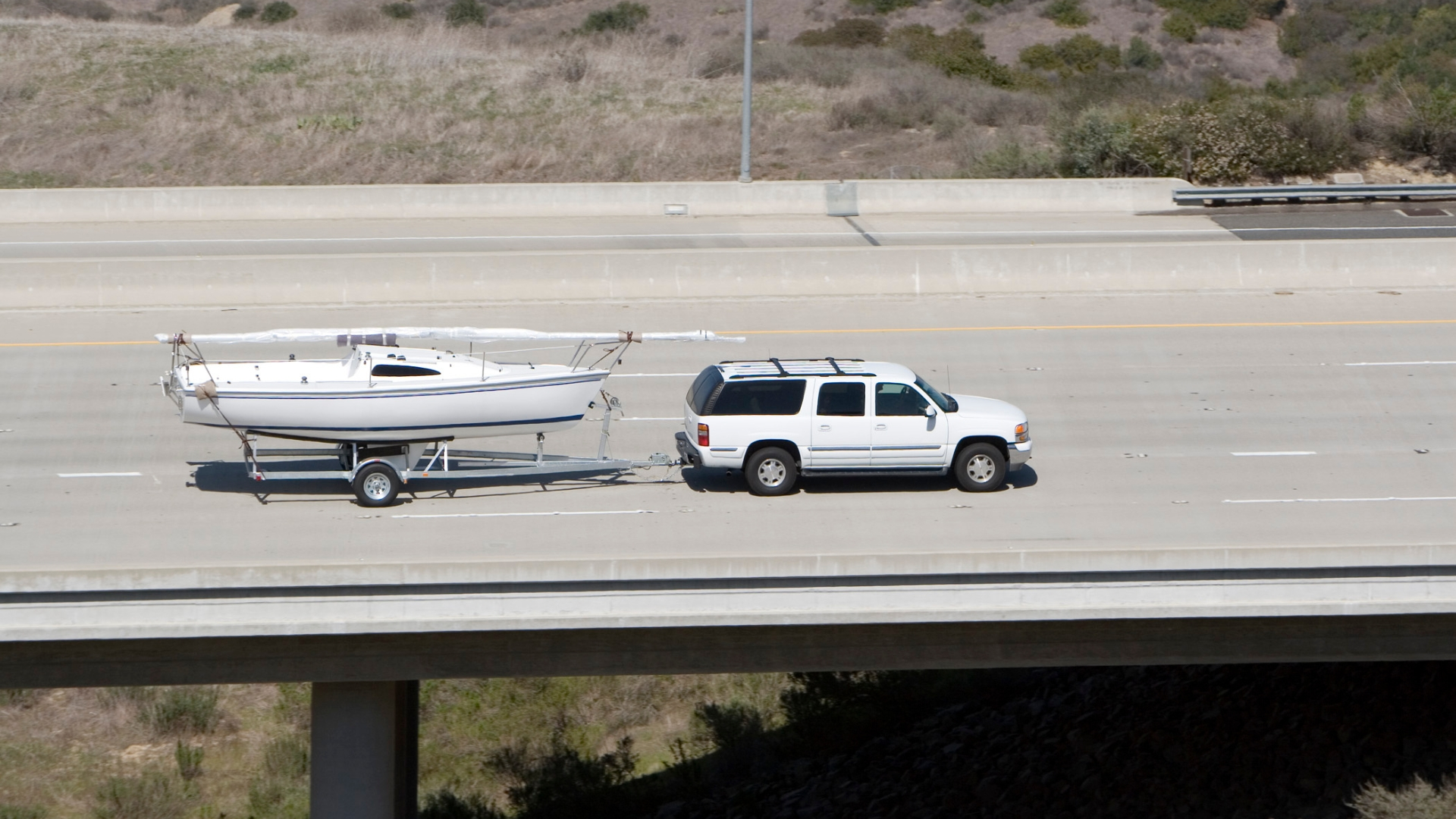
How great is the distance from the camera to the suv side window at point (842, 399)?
16.8 metres

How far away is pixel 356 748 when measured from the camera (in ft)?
47.1

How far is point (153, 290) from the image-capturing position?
24.8m

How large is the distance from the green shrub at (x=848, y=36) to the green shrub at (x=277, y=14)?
83.5ft

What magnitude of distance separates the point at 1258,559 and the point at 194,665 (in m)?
9.47

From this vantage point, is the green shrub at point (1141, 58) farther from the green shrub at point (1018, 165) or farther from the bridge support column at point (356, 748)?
the bridge support column at point (356, 748)

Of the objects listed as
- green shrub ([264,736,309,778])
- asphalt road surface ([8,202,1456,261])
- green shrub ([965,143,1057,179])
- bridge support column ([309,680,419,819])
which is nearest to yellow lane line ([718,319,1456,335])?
asphalt road surface ([8,202,1456,261])

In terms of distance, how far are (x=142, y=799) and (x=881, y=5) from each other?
61745mm

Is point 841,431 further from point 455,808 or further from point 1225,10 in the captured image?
point 1225,10

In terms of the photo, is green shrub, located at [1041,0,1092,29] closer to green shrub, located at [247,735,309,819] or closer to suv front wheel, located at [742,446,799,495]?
green shrub, located at [247,735,309,819]

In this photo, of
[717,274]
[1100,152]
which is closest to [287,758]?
[717,274]

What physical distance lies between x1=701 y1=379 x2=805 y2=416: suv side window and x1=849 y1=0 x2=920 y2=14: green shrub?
62043mm

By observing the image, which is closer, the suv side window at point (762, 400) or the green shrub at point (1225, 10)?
the suv side window at point (762, 400)

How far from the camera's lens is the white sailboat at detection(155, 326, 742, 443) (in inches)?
624

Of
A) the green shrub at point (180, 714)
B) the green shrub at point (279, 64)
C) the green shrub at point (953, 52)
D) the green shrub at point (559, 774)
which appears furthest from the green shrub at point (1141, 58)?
the green shrub at point (180, 714)
